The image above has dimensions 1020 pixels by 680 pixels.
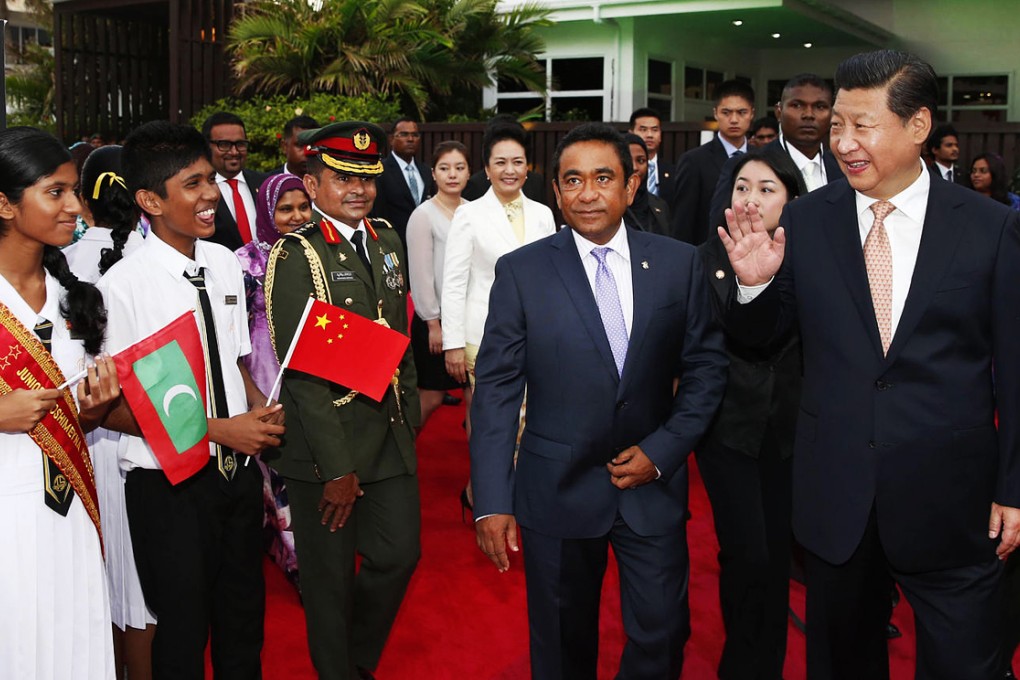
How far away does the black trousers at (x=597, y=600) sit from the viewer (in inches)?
115

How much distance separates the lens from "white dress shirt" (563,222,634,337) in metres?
3.01

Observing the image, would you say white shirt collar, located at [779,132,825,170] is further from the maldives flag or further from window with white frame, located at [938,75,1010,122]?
window with white frame, located at [938,75,1010,122]

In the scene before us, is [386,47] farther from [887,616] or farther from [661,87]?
[887,616]

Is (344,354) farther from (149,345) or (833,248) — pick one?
(833,248)

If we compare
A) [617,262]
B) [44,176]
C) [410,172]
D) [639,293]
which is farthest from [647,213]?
[410,172]

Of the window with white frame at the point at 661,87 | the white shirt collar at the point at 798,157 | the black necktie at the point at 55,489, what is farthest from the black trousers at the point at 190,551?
the window with white frame at the point at 661,87

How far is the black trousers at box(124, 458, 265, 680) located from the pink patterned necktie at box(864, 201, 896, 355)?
1.87 meters

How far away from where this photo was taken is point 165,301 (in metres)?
2.97

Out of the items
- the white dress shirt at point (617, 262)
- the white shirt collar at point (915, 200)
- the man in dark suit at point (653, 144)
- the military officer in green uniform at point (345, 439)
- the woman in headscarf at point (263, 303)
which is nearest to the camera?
the white shirt collar at point (915, 200)

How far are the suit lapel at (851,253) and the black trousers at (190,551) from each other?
1828mm

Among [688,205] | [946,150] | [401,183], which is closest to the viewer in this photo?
[688,205]

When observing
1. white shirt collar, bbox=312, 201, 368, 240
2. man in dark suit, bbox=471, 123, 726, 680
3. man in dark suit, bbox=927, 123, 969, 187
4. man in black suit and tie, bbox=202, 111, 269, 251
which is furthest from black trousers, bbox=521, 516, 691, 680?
man in dark suit, bbox=927, 123, 969, 187

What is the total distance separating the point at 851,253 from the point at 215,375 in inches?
72.0

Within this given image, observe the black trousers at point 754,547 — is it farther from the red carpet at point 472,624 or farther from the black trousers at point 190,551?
the black trousers at point 190,551
